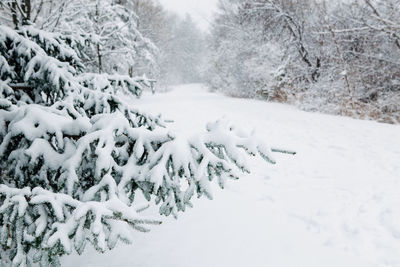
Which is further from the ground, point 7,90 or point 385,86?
point 385,86

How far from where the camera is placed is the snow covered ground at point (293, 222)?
8.29 ft

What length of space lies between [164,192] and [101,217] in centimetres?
47

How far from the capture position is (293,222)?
A: 10.3 ft

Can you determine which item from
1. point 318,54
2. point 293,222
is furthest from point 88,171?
point 318,54

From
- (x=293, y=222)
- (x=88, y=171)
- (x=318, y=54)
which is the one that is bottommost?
(x=293, y=222)

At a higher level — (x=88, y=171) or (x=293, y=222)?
(x=88, y=171)

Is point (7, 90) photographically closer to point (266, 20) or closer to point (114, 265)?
point (114, 265)

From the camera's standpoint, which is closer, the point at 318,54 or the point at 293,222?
the point at 293,222

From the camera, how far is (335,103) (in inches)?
404

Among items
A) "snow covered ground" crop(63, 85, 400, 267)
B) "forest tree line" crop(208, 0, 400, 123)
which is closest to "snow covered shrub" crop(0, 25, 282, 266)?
"snow covered ground" crop(63, 85, 400, 267)

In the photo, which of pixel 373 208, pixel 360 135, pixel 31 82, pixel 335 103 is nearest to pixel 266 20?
pixel 335 103

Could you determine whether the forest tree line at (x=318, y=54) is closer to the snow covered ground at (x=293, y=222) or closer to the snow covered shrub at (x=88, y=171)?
the snow covered ground at (x=293, y=222)

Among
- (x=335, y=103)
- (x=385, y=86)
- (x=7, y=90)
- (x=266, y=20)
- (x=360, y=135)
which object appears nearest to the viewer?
(x=7, y=90)

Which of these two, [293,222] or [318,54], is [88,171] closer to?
[293,222]
